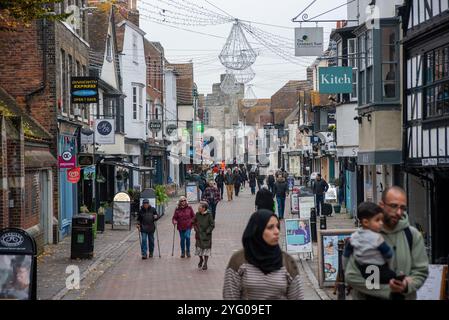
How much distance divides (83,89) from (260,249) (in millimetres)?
20645

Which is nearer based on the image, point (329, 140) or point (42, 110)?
point (42, 110)

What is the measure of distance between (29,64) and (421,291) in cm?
1772

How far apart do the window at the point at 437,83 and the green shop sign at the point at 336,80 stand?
4.26 metres

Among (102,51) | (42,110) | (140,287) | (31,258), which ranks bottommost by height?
(140,287)

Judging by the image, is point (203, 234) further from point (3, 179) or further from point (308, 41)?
point (308, 41)

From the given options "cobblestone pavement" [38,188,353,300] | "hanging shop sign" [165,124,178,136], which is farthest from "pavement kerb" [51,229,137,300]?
"hanging shop sign" [165,124,178,136]

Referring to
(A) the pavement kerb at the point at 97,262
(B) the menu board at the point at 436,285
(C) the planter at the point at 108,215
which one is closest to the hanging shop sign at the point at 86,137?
(C) the planter at the point at 108,215

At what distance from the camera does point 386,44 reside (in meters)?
21.3

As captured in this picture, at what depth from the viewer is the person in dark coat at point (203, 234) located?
735 inches

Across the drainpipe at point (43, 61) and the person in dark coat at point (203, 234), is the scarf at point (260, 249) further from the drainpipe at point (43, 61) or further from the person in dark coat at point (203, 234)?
the drainpipe at point (43, 61)

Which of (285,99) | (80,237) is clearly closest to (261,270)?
(80,237)

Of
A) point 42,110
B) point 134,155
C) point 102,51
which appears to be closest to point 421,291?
point 42,110

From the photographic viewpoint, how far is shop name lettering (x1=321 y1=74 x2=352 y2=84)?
2267cm
